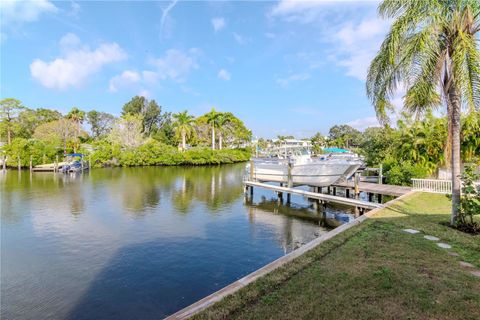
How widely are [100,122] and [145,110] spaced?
13.4 meters

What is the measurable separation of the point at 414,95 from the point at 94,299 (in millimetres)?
9362

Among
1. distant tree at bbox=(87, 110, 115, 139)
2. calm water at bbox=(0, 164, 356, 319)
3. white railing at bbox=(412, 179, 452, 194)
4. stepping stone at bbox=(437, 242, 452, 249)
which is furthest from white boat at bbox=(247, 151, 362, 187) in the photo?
distant tree at bbox=(87, 110, 115, 139)

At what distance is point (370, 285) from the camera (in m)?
4.21

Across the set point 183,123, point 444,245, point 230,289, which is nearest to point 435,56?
point 444,245

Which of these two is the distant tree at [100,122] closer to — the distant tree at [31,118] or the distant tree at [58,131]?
the distant tree at [31,118]

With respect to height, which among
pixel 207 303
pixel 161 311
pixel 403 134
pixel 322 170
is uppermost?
pixel 403 134

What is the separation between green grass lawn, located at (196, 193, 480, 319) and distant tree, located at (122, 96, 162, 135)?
65431mm

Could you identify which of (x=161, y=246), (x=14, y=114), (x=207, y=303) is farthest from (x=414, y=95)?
(x=14, y=114)

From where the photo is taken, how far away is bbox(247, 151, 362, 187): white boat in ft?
51.2

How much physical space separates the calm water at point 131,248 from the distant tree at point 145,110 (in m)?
50.6

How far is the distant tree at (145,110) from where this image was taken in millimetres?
65875

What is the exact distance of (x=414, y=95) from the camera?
22.7 ft

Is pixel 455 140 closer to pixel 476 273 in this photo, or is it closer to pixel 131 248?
pixel 476 273

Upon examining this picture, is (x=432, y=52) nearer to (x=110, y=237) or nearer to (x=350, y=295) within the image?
(x=350, y=295)
